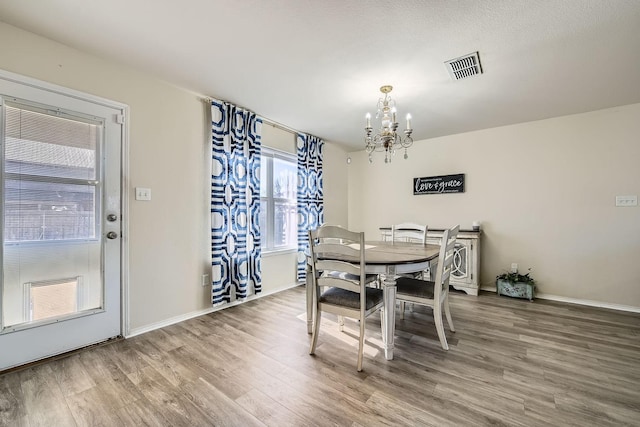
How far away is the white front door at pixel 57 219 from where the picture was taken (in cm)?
186

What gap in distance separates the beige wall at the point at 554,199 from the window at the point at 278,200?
2.16 metres

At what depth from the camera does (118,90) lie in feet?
7.68

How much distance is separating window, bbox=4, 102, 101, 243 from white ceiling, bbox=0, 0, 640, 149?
63 centimetres

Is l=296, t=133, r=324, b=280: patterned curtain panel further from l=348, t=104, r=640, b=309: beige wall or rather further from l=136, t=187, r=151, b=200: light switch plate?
l=136, t=187, r=151, b=200: light switch plate

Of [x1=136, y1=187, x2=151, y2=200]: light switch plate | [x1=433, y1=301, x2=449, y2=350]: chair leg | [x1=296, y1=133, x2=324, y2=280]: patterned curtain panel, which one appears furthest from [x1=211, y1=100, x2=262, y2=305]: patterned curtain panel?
[x1=433, y1=301, x2=449, y2=350]: chair leg

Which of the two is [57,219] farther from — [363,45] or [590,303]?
[590,303]

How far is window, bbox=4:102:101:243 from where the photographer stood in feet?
6.16

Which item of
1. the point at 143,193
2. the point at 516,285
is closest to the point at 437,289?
the point at 516,285

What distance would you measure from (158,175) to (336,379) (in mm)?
2408

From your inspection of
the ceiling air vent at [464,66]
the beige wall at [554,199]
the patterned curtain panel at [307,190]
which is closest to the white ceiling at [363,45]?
the ceiling air vent at [464,66]

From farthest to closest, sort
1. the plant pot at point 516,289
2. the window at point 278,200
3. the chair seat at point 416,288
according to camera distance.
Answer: the window at point 278,200 < the plant pot at point 516,289 < the chair seat at point 416,288

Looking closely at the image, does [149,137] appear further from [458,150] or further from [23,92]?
[458,150]

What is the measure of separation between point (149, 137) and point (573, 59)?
3788 millimetres

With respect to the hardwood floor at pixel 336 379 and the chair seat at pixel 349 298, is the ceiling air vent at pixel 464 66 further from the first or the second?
the hardwood floor at pixel 336 379
